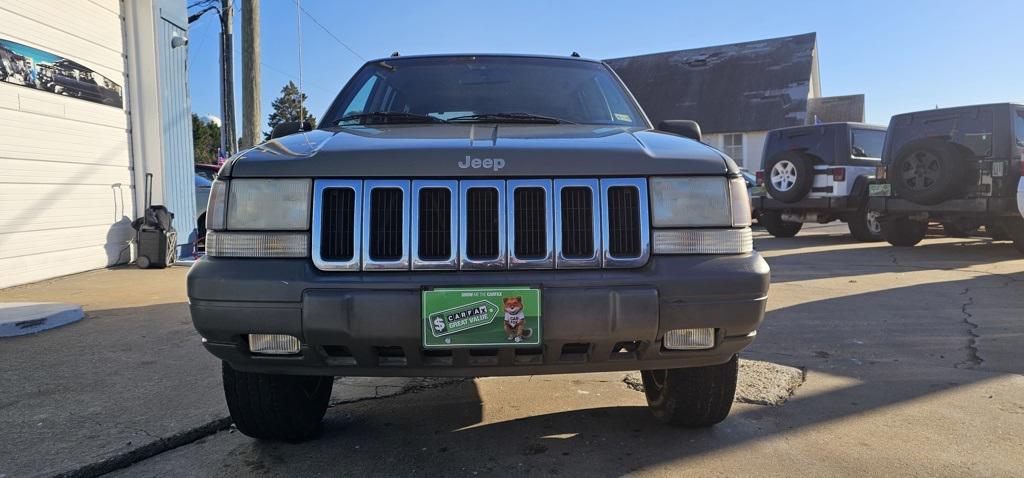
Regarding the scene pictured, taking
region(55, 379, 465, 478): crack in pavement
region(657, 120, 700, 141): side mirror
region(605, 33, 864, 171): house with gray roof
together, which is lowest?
region(55, 379, 465, 478): crack in pavement

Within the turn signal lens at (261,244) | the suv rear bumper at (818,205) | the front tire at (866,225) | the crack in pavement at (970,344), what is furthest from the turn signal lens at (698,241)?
the front tire at (866,225)

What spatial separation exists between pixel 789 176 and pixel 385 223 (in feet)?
34.8

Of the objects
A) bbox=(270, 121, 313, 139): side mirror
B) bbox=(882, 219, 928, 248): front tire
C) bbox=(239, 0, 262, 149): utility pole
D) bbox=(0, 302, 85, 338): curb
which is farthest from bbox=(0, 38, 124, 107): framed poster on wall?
bbox=(882, 219, 928, 248): front tire

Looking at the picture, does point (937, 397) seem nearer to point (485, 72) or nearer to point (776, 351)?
point (776, 351)

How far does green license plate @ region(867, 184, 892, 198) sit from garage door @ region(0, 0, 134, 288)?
33.3ft

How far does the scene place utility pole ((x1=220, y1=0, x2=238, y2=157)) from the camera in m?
15.4

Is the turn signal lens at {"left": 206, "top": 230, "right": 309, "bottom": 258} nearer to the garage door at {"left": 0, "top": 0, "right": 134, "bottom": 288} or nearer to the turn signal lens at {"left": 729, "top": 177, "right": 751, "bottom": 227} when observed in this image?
the turn signal lens at {"left": 729, "top": 177, "right": 751, "bottom": 227}

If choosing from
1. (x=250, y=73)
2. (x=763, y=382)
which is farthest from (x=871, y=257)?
(x=250, y=73)

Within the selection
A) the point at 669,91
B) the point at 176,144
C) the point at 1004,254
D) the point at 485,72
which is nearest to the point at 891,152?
the point at 1004,254

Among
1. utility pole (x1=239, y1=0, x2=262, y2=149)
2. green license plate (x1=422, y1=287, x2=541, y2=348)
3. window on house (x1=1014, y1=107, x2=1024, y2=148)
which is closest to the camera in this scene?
green license plate (x1=422, y1=287, x2=541, y2=348)

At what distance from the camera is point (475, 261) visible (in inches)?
91.4

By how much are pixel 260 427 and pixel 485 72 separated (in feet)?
7.03

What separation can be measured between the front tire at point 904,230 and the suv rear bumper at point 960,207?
60cm

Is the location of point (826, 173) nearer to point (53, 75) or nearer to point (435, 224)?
point (435, 224)
